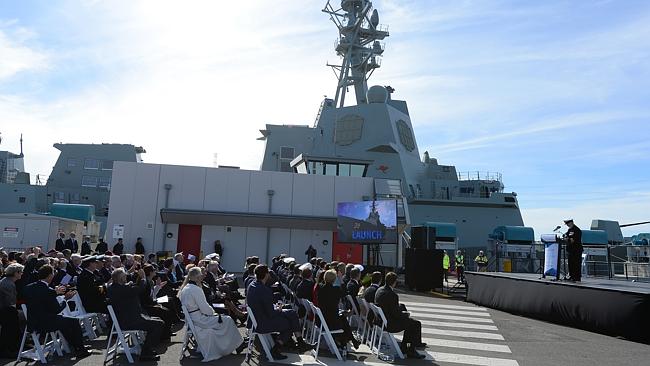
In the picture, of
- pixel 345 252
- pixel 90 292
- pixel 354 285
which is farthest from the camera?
pixel 345 252

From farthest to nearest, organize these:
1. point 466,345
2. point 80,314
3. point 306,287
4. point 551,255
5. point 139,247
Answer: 1. point 139,247
2. point 551,255
3. point 466,345
4. point 306,287
5. point 80,314

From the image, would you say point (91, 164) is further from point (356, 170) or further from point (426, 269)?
point (426, 269)

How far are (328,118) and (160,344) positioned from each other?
32749mm

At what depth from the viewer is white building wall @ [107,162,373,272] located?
24.2m

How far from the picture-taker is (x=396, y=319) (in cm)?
804

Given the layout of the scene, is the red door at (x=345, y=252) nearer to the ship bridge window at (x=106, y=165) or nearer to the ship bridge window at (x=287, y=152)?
the ship bridge window at (x=287, y=152)

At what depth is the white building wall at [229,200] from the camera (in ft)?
79.3

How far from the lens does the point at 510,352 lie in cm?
859

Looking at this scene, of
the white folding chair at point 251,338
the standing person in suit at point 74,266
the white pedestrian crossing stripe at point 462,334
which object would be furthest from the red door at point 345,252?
the white folding chair at point 251,338

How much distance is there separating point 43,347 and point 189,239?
1780cm

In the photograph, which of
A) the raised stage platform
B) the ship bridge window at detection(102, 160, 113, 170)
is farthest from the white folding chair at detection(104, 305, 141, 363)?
the ship bridge window at detection(102, 160, 113, 170)

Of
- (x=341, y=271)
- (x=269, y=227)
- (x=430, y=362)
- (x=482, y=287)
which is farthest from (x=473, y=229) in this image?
(x=430, y=362)

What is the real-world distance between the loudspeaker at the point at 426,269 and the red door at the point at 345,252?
7061mm

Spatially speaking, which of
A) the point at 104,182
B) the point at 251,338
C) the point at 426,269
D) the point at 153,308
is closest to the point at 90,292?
the point at 153,308
